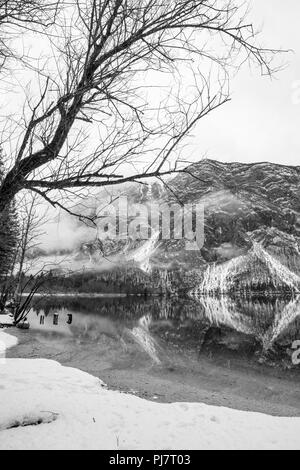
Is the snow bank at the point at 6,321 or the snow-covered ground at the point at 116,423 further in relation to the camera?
the snow bank at the point at 6,321

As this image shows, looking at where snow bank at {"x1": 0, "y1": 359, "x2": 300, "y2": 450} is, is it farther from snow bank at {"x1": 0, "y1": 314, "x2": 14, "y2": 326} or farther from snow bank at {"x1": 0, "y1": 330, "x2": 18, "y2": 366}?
snow bank at {"x1": 0, "y1": 314, "x2": 14, "y2": 326}

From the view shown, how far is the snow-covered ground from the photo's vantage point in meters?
6.72

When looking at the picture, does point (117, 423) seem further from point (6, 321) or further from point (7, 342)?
point (6, 321)

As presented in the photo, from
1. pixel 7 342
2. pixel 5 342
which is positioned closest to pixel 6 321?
pixel 7 342

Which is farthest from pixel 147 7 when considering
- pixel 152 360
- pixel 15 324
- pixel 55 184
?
pixel 15 324

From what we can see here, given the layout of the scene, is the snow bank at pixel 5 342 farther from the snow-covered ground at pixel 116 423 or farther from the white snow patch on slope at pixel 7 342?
the snow-covered ground at pixel 116 423

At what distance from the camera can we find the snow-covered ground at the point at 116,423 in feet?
22.1

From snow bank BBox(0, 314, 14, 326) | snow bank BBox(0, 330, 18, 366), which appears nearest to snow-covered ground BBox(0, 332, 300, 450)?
snow bank BBox(0, 330, 18, 366)

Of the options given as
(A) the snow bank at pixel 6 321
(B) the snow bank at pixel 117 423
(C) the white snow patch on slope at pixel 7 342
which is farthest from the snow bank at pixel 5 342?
(B) the snow bank at pixel 117 423

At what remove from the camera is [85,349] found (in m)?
22.4

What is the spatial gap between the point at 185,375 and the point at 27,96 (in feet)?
50.8

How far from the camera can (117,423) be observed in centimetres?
773
